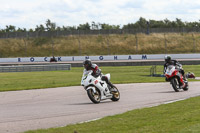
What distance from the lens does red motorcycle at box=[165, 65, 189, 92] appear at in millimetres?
20109

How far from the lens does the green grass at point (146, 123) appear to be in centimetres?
870

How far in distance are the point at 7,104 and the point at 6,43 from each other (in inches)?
3307

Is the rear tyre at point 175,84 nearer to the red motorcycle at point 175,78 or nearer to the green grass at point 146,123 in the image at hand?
the red motorcycle at point 175,78

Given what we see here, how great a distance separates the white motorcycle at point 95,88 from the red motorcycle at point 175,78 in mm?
4592

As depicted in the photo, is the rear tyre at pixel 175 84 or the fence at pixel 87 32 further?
the fence at pixel 87 32

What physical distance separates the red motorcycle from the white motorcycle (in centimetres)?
459

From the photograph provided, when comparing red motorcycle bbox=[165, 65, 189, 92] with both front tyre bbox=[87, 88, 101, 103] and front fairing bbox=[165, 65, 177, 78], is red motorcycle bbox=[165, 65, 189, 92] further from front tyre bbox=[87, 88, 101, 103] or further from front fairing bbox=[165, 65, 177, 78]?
front tyre bbox=[87, 88, 101, 103]

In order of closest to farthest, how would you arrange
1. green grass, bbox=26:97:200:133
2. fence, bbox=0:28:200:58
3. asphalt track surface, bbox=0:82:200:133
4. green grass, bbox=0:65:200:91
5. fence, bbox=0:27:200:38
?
green grass, bbox=26:97:200:133 → asphalt track surface, bbox=0:82:200:133 → green grass, bbox=0:65:200:91 → fence, bbox=0:28:200:58 → fence, bbox=0:27:200:38

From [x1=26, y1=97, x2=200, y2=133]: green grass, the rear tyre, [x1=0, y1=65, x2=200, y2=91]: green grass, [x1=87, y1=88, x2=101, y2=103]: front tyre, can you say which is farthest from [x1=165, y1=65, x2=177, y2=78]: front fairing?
[x1=26, y1=97, x2=200, y2=133]: green grass

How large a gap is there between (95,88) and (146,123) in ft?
19.7

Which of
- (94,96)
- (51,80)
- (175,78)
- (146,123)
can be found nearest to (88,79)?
(94,96)

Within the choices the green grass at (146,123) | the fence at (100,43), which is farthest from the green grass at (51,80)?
the fence at (100,43)

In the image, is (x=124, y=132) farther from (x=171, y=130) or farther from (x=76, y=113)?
(x=76, y=113)

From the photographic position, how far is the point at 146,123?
380 inches
